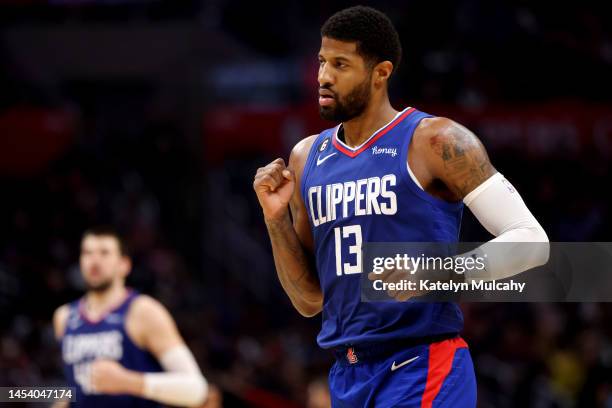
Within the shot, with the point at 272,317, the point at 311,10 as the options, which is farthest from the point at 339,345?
the point at 311,10

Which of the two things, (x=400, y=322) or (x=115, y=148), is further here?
(x=115, y=148)

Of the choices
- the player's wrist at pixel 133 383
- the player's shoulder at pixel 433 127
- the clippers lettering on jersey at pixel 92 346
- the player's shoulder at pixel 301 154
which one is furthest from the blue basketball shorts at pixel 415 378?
the clippers lettering on jersey at pixel 92 346

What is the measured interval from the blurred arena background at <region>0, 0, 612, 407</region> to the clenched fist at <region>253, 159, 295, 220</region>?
180 inches

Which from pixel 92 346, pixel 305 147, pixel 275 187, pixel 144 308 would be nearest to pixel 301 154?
pixel 305 147

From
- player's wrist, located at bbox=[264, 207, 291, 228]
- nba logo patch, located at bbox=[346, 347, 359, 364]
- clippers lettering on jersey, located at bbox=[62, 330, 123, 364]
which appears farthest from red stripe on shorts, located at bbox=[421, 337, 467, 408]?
clippers lettering on jersey, located at bbox=[62, 330, 123, 364]

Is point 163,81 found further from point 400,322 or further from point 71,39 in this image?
point 400,322

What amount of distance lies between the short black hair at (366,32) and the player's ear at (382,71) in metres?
0.02

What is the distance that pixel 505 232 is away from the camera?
3703 millimetres

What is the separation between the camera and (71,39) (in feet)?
54.6

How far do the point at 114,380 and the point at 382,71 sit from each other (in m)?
2.99

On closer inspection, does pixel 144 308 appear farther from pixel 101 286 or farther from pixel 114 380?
pixel 114 380

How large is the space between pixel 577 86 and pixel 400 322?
9650 millimetres

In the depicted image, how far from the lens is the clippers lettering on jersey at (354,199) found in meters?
3.90

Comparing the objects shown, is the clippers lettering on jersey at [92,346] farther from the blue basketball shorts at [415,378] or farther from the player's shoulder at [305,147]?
the blue basketball shorts at [415,378]
